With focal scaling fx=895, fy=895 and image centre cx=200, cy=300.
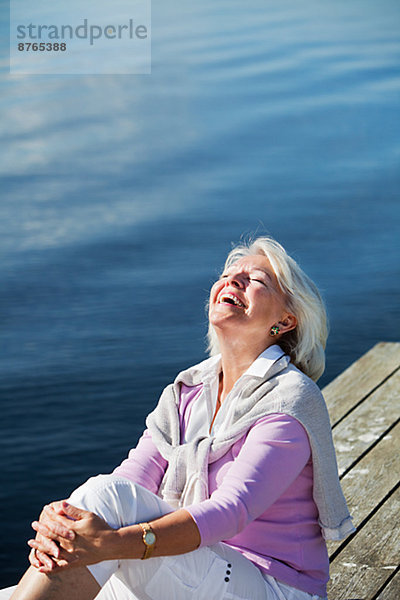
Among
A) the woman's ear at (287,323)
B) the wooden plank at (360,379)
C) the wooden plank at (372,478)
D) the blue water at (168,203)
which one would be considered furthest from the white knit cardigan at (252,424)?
the blue water at (168,203)

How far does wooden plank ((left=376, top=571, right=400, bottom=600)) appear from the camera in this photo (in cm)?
219

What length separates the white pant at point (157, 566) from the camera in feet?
5.51

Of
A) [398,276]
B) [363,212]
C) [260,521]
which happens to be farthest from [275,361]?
[363,212]

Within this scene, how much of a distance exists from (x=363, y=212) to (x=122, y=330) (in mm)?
2962

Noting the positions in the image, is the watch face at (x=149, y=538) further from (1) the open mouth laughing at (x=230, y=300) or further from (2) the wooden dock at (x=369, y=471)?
(2) the wooden dock at (x=369, y=471)

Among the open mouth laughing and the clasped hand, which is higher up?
the open mouth laughing

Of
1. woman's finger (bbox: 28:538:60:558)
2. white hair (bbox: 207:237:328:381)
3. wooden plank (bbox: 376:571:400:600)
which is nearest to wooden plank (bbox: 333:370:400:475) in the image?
wooden plank (bbox: 376:571:400:600)

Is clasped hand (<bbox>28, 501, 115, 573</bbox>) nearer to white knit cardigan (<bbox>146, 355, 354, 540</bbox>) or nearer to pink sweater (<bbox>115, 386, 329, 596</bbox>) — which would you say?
pink sweater (<bbox>115, 386, 329, 596</bbox>)

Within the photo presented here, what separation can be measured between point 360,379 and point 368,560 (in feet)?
5.05

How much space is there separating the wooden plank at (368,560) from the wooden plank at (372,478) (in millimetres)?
58

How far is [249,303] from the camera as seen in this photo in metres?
2.04

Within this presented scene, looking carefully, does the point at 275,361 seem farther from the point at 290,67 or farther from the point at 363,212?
the point at 290,67

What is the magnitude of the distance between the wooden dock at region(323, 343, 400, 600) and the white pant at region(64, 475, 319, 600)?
1.78ft

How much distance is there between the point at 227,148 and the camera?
8984 millimetres
